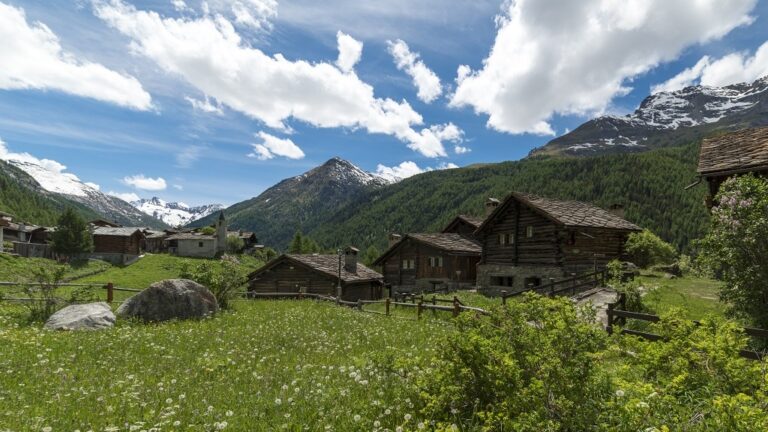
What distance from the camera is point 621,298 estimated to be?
62.8ft

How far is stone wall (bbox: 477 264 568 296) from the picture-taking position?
32.7 m

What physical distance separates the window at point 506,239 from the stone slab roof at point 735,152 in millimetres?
17871

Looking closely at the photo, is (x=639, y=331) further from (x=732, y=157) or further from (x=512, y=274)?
(x=512, y=274)

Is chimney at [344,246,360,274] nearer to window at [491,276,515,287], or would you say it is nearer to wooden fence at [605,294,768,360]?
window at [491,276,515,287]

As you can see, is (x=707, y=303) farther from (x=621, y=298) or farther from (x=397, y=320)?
(x=397, y=320)

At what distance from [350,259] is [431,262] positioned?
9.53 meters

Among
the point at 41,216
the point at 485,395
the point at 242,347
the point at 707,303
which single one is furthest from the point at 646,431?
the point at 41,216

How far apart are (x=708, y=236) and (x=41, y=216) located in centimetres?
20917

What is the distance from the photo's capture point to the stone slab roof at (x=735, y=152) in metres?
16.4

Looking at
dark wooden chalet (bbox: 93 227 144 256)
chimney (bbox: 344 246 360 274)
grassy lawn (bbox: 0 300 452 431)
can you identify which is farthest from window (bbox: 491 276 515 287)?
dark wooden chalet (bbox: 93 227 144 256)

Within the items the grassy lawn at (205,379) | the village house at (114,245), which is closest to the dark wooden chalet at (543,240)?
the grassy lawn at (205,379)

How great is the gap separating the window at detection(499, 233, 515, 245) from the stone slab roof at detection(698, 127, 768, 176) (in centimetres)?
1787

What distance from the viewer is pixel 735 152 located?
18.0 metres

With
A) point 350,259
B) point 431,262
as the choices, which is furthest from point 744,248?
point 350,259
